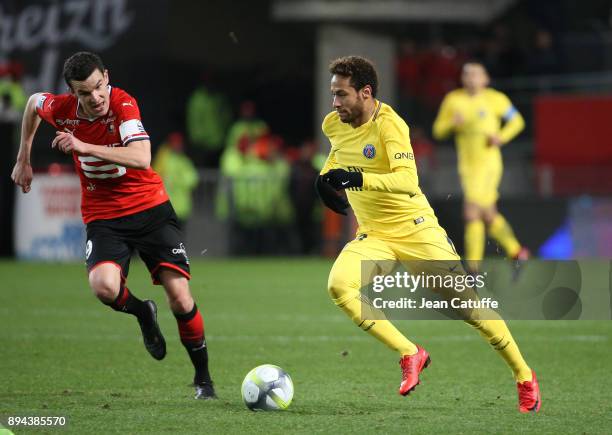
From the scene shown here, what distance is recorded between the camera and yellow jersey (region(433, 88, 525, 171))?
1444cm

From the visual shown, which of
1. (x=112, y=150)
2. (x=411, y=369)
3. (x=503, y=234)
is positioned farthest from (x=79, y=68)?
(x=503, y=234)

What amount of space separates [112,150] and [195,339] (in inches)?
50.7

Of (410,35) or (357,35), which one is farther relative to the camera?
(410,35)

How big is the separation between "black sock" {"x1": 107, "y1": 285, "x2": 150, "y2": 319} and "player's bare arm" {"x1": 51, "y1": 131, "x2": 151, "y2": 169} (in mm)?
778

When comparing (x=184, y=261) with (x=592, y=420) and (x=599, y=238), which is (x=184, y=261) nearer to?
(x=592, y=420)

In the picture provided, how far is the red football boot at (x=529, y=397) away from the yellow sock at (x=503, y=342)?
40 mm

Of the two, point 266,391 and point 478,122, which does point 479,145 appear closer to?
point 478,122

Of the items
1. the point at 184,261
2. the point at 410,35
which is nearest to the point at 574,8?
the point at 410,35

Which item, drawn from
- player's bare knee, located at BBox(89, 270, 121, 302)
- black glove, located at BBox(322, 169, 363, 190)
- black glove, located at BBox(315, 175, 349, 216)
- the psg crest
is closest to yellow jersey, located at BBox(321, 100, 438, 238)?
the psg crest

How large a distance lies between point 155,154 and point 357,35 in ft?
15.2

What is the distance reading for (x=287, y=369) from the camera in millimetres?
8359

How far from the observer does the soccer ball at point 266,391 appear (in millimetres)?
6676

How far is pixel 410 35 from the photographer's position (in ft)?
84.8

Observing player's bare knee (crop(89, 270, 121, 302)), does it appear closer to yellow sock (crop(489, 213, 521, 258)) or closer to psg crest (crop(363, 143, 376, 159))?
psg crest (crop(363, 143, 376, 159))
